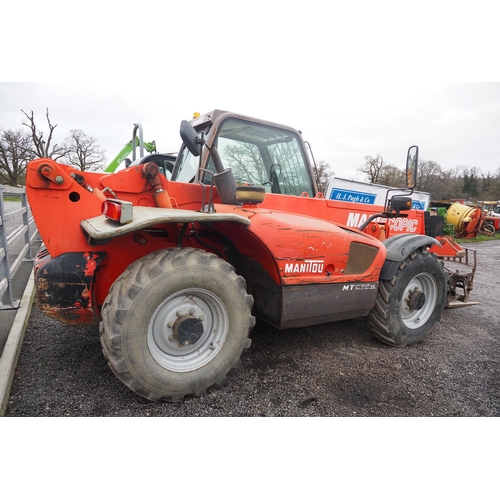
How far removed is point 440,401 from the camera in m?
2.77

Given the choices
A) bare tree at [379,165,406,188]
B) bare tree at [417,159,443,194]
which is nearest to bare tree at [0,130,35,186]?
bare tree at [379,165,406,188]

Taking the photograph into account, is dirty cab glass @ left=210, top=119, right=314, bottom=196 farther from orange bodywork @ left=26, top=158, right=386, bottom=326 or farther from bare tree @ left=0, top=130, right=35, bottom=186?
bare tree @ left=0, top=130, right=35, bottom=186

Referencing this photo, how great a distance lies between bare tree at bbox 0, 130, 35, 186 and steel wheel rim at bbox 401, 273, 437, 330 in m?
39.6

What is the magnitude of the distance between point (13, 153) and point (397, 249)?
41.6 metres

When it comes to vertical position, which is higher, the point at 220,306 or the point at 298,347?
the point at 220,306

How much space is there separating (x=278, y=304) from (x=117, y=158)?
9030mm

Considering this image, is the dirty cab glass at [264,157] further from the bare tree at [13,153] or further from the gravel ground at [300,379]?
the bare tree at [13,153]

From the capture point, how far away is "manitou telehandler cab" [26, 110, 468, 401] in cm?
234

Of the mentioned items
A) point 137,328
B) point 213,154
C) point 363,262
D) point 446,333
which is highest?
point 213,154

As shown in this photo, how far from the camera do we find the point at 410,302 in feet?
12.3

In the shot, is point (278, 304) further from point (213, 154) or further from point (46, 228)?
point (46, 228)

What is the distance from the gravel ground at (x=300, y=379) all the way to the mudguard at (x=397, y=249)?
0.83 metres

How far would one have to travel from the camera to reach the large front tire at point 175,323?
2.26 meters

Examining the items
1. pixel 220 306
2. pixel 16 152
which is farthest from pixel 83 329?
pixel 16 152
